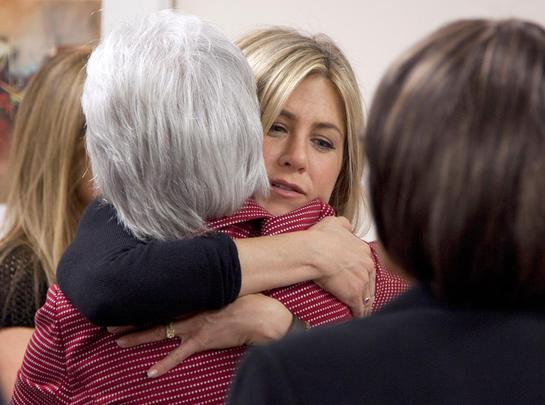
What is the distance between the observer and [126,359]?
1.38m

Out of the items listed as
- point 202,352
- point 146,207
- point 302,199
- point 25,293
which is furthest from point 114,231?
point 25,293

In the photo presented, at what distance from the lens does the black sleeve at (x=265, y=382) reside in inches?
32.0

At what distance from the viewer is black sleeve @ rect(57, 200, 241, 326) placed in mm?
1301

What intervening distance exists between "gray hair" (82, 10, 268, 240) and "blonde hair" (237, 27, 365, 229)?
0.26 meters

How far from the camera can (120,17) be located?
3.01m

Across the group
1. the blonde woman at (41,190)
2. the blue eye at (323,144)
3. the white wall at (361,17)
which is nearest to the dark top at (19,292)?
the blonde woman at (41,190)

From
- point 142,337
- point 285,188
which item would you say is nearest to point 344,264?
point 285,188

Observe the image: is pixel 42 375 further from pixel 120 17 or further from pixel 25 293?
pixel 120 17

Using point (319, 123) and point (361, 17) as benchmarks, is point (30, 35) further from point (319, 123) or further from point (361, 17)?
point (319, 123)

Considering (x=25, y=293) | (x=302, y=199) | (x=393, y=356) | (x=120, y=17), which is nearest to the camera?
(x=393, y=356)

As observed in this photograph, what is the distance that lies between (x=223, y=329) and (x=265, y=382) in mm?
565

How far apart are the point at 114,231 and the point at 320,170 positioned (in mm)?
461

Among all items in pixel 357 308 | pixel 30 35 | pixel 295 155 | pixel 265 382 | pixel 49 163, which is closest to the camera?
pixel 265 382

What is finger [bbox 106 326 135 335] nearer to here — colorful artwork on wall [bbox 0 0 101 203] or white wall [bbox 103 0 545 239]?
white wall [bbox 103 0 545 239]
